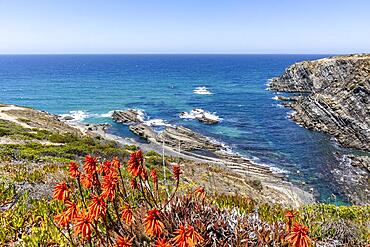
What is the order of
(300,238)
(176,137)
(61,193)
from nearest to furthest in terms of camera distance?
(300,238) < (61,193) < (176,137)

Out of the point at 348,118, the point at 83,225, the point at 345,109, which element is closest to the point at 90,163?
the point at 83,225

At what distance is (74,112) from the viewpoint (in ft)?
219

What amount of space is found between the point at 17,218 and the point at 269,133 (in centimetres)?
4662

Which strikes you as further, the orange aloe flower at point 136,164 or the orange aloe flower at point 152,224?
the orange aloe flower at point 136,164

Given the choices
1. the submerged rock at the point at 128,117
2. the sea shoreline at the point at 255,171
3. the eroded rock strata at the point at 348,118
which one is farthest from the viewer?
the submerged rock at the point at 128,117

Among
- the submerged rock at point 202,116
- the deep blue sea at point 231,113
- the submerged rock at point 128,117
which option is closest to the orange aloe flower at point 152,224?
the deep blue sea at point 231,113

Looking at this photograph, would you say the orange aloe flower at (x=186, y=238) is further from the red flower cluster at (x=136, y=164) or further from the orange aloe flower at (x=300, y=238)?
the red flower cluster at (x=136, y=164)

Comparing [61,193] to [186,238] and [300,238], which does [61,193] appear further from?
[300,238]

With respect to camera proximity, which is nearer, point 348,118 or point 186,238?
point 186,238

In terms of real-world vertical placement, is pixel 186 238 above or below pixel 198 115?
above

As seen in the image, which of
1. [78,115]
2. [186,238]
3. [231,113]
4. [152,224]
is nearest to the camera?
[186,238]

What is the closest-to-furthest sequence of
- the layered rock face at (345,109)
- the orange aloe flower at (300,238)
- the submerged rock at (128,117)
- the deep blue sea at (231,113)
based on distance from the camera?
the orange aloe flower at (300,238) → the deep blue sea at (231,113) → the layered rock face at (345,109) → the submerged rock at (128,117)

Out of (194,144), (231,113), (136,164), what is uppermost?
(136,164)

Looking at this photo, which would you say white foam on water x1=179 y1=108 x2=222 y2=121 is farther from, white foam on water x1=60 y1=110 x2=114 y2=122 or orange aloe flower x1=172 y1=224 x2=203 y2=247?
orange aloe flower x1=172 y1=224 x2=203 y2=247
